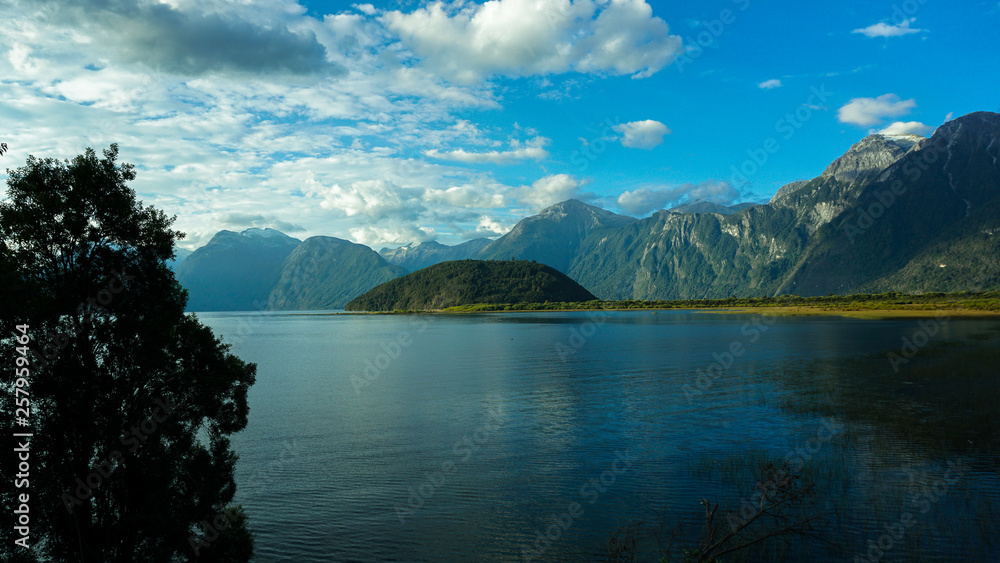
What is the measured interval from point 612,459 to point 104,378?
78.5 feet

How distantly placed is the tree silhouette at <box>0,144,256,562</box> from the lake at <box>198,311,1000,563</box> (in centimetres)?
395

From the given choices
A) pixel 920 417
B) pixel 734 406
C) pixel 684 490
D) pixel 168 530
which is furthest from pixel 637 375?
pixel 168 530

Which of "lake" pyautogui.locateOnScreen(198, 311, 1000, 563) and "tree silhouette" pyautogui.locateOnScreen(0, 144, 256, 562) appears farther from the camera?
"lake" pyautogui.locateOnScreen(198, 311, 1000, 563)

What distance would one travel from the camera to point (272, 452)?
32344 mm

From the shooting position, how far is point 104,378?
16.8 m

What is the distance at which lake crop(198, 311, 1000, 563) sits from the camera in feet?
64.6

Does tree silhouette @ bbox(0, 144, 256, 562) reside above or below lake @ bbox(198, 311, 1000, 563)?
above

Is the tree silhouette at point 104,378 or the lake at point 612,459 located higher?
the tree silhouette at point 104,378

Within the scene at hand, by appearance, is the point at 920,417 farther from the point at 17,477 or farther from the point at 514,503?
the point at 17,477

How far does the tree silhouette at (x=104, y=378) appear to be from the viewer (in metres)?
15.7

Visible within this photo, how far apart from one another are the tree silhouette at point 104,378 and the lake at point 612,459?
3955mm

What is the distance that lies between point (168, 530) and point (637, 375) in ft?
164

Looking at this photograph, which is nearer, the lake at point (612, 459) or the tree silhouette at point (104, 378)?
the tree silhouette at point (104, 378)

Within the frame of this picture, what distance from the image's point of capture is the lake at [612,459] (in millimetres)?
19688
